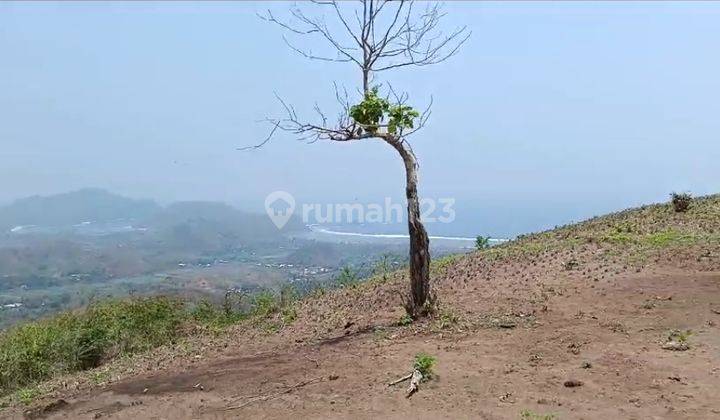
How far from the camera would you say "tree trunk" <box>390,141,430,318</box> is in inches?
292

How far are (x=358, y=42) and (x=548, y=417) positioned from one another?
515 cm

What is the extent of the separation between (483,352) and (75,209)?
215 ft

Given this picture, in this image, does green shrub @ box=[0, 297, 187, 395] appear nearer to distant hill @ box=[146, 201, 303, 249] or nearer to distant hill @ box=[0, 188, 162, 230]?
distant hill @ box=[146, 201, 303, 249]

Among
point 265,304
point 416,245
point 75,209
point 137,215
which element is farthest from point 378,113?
point 75,209

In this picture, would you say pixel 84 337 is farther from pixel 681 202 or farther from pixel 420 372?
pixel 681 202

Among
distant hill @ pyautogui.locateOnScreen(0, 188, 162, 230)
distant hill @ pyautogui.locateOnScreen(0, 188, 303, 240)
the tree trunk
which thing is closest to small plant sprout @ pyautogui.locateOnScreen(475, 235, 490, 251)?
the tree trunk

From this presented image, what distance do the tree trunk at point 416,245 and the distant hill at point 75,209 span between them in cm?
5289

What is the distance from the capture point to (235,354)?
769cm

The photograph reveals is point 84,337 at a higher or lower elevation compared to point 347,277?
lower

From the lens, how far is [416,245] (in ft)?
24.4

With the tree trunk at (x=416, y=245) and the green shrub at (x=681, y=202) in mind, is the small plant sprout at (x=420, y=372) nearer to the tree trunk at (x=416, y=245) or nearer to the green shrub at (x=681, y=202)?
the tree trunk at (x=416, y=245)

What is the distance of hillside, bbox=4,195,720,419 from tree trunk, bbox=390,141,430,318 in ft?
0.97

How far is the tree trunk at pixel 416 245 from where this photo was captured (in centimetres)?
742

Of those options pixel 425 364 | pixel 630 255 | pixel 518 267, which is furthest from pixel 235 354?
pixel 630 255
